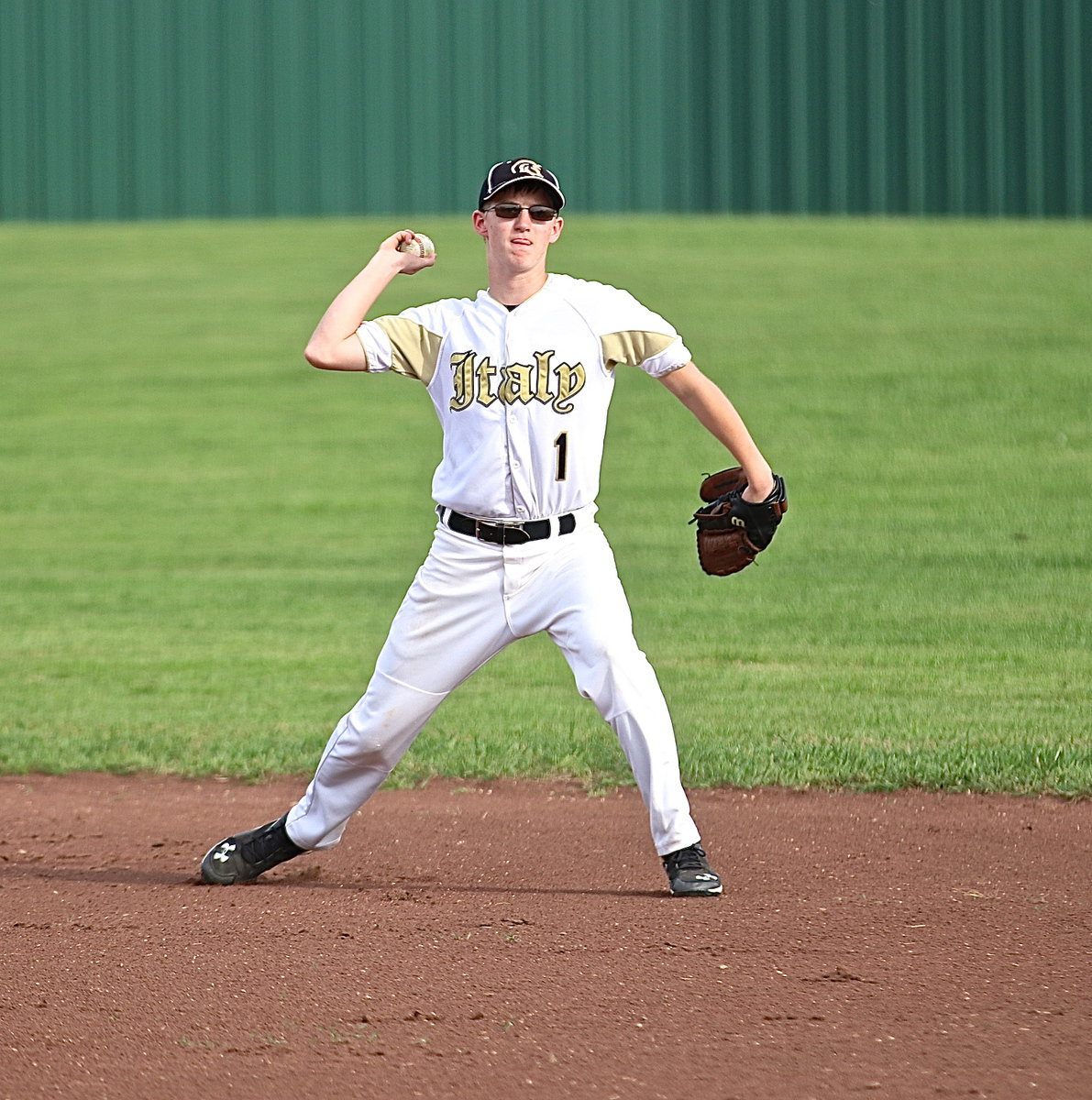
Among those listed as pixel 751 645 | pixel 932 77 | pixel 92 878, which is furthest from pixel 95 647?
pixel 932 77

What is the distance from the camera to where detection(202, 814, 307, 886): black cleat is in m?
4.52

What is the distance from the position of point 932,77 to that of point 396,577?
37.8ft

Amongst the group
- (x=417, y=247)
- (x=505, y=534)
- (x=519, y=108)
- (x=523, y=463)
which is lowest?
(x=505, y=534)

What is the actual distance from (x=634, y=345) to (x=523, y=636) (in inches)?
31.5

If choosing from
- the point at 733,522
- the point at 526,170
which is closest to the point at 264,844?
the point at 733,522

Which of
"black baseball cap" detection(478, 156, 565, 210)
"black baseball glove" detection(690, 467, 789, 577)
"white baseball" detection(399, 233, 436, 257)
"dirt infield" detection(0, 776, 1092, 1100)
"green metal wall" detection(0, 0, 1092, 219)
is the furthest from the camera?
"green metal wall" detection(0, 0, 1092, 219)

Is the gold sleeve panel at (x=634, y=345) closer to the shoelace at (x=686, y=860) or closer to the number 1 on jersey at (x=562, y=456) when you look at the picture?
the number 1 on jersey at (x=562, y=456)

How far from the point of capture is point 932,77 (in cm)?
1877

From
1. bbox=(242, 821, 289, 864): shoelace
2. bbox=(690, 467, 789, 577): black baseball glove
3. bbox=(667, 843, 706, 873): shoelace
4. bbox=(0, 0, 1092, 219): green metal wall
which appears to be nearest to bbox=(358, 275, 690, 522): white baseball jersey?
bbox=(690, 467, 789, 577): black baseball glove

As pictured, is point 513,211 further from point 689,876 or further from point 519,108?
point 519,108

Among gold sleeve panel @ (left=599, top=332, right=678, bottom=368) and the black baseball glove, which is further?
the black baseball glove

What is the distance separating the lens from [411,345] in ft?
14.0

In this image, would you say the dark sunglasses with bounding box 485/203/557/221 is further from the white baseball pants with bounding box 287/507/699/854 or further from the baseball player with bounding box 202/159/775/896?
the white baseball pants with bounding box 287/507/699/854

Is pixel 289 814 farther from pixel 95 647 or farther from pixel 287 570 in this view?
pixel 287 570
